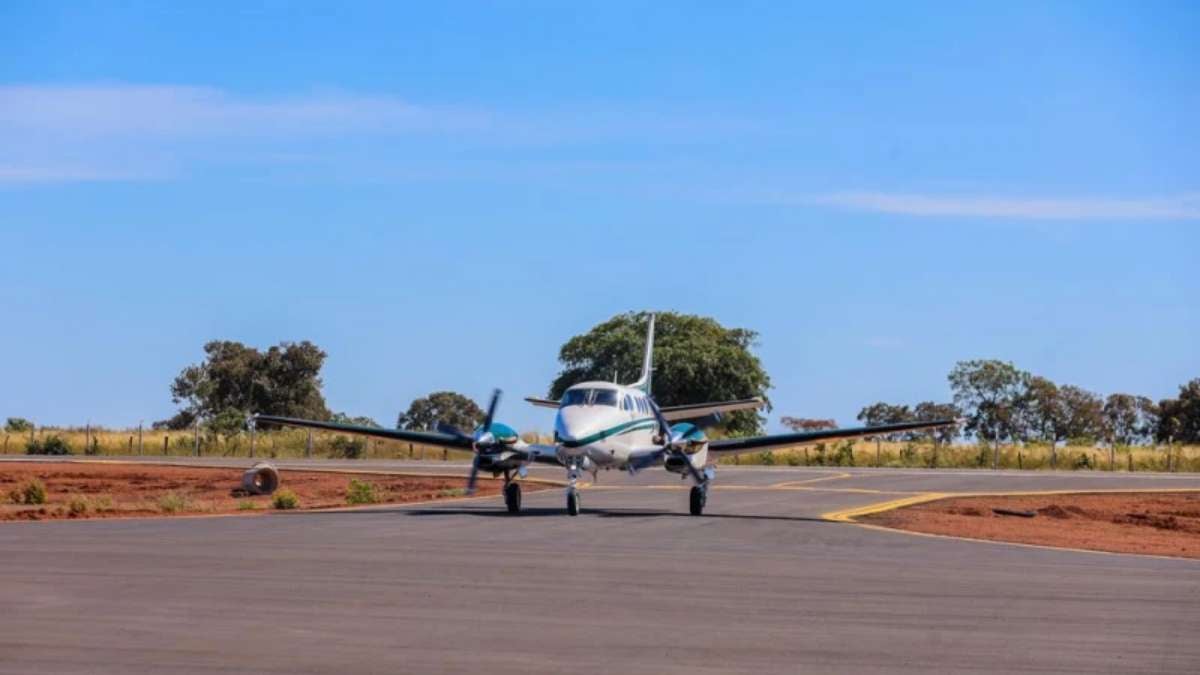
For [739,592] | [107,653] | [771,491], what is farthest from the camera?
[771,491]

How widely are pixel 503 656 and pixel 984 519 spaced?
79.1 feet

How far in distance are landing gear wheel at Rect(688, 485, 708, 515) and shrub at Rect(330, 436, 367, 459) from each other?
48.6 metres

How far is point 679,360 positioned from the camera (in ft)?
324

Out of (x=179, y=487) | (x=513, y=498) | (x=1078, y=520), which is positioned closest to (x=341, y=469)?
(x=179, y=487)

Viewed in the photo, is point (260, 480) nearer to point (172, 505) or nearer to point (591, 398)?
point (172, 505)

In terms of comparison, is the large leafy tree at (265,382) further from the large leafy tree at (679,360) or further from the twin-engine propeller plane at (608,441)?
the twin-engine propeller plane at (608,441)

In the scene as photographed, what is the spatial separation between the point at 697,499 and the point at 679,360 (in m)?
65.2

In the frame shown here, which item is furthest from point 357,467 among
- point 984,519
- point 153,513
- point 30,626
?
point 30,626

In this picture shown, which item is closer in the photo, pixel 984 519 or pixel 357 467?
pixel 984 519

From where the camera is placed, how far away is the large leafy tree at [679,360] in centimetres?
9875

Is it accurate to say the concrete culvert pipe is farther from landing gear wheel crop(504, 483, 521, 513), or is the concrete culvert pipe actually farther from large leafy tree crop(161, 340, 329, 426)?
large leafy tree crop(161, 340, 329, 426)

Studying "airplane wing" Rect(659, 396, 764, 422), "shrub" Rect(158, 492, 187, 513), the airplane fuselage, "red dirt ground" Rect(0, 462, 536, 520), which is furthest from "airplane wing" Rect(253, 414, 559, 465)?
"airplane wing" Rect(659, 396, 764, 422)

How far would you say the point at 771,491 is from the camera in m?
45.0

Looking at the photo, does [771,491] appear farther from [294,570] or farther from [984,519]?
[294,570]
